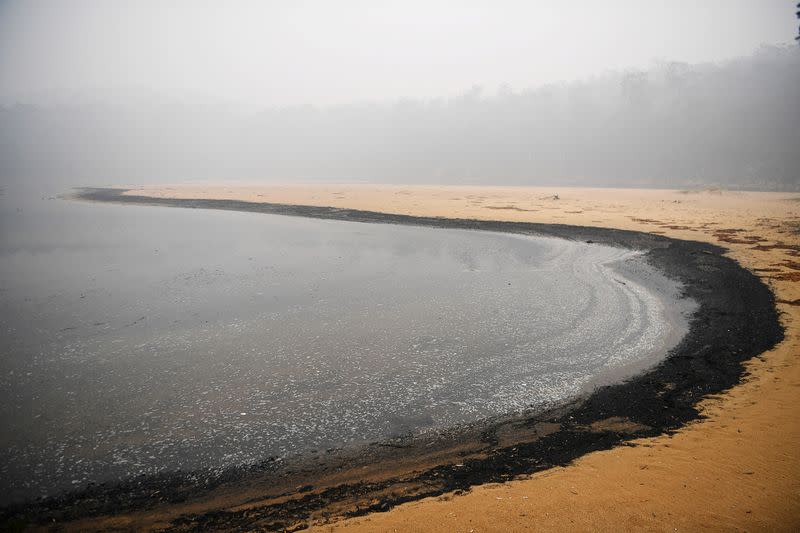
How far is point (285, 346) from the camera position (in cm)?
981

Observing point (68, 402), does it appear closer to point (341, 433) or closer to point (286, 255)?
point (341, 433)

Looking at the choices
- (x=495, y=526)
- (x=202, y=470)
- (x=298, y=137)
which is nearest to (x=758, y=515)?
(x=495, y=526)

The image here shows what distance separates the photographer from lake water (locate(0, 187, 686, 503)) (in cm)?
646

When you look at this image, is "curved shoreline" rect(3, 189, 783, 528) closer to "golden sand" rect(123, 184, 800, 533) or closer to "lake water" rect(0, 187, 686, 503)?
"golden sand" rect(123, 184, 800, 533)

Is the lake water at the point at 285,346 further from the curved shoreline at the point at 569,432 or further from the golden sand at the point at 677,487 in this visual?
the golden sand at the point at 677,487

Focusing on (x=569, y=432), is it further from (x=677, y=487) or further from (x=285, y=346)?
(x=285, y=346)

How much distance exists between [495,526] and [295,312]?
29.2 feet

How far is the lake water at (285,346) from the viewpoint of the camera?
6.46 m

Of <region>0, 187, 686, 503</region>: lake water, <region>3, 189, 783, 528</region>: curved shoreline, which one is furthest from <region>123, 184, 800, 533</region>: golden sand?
<region>0, 187, 686, 503</region>: lake water

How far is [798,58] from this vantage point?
9500 centimetres

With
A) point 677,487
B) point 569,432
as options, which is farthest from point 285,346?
point 677,487

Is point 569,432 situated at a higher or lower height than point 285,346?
lower

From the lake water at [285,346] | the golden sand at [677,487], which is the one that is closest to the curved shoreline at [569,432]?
the golden sand at [677,487]

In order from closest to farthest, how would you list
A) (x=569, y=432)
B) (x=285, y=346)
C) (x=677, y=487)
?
(x=677, y=487)
(x=569, y=432)
(x=285, y=346)
